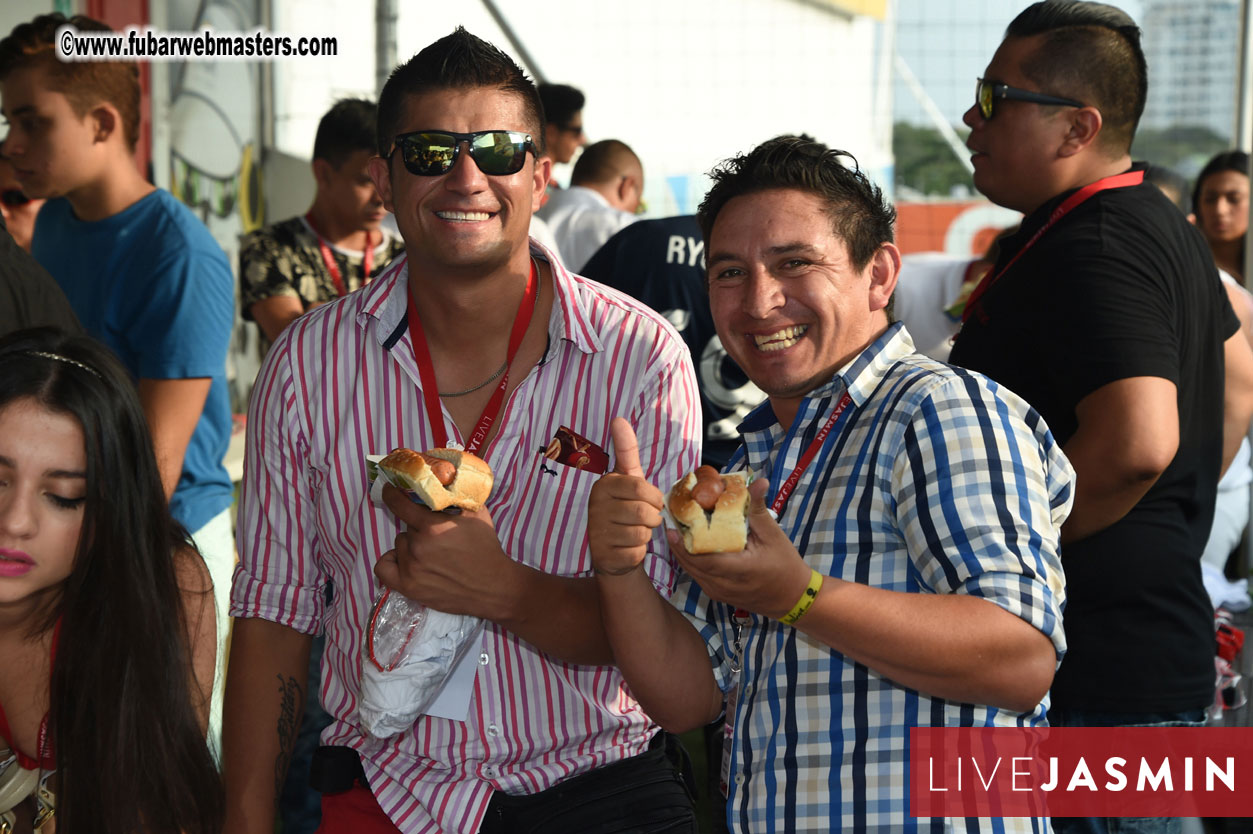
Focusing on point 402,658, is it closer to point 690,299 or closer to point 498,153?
point 498,153

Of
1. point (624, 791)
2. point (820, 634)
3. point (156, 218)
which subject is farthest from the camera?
point (156, 218)

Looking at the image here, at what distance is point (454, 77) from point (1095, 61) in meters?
1.64

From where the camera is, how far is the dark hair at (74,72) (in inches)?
149

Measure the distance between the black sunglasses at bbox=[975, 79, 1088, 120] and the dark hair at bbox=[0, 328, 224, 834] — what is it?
2202 mm

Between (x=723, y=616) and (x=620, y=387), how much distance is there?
52 cm

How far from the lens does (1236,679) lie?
3.89m

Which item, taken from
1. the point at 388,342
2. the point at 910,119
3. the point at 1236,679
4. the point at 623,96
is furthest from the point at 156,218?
the point at 910,119

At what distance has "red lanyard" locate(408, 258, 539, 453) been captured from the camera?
2.35 metres

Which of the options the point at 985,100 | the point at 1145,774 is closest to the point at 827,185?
the point at 985,100

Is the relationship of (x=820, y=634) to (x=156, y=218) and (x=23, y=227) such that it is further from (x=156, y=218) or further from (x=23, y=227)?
(x=23, y=227)

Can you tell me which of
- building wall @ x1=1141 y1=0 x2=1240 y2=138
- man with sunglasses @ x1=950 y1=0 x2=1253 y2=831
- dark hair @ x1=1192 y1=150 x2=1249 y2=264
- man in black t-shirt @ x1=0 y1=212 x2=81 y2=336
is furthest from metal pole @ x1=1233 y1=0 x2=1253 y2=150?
man in black t-shirt @ x1=0 y1=212 x2=81 y2=336

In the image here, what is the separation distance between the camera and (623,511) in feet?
5.99

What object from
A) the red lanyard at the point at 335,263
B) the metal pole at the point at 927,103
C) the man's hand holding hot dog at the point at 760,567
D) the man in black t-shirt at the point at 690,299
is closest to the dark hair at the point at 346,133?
the red lanyard at the point at 335,263

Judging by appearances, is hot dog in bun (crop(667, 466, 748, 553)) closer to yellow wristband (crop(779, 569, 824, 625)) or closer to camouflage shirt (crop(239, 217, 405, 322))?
yellow wristband (crop(779, 569, 824, 625))
